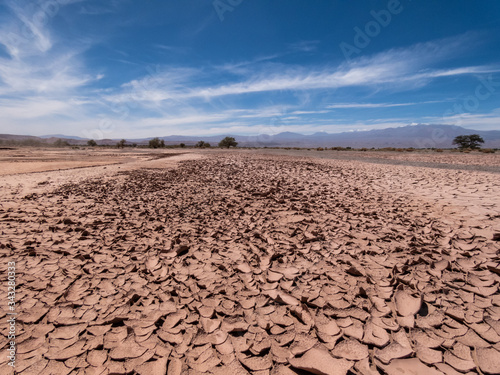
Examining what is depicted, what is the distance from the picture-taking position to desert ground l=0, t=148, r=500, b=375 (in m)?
1.68

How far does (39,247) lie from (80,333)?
222 centimetres

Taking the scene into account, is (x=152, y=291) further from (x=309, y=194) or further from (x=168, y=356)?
(x=309, y=194)

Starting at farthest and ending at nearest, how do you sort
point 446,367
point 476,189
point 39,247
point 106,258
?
point 476,189 < point 39,247 < point 106,258 < point 446,367

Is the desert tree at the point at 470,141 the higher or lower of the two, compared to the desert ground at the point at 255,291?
higher

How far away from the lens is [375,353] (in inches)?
66.9

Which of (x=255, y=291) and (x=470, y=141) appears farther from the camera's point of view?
(x=470, y=141)

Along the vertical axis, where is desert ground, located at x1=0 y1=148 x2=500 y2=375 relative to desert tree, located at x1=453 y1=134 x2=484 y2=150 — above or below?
below

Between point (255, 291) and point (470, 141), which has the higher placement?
point (470, 141)

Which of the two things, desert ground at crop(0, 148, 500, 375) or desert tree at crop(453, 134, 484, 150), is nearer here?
desert ground at crop(0, 148, 500, 375)

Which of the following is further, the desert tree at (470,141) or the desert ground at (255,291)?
the desert tree at (470,141)

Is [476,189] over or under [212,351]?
over

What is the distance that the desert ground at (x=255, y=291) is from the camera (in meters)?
1.68

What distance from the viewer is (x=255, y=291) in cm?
246

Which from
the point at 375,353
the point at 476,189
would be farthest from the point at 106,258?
the point at 476,189
